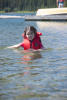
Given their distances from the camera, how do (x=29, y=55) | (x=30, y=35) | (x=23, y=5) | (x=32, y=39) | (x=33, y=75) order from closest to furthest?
(x=33, y=75), (x=29, y=55), (x=30, y=35), (x=32, y=39), (x=23, y=5)

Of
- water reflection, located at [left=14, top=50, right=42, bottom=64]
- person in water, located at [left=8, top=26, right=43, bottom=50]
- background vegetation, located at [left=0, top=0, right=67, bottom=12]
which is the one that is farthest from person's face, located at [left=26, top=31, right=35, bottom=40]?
background vegetation, located at [left=0, top=0, right=67, bottom=12]

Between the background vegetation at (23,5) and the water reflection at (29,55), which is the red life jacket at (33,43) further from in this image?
the background vegetation at (23,5)

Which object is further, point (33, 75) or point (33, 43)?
point (33, 43)

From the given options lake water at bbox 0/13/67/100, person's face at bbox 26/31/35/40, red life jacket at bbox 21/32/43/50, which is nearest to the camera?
lake water at bbox 0/13/67/100

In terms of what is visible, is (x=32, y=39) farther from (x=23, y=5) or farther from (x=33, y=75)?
(x=23, y=5)

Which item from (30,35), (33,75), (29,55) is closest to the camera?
(33,75)

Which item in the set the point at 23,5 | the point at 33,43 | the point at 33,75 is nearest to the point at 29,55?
the point at 33,43

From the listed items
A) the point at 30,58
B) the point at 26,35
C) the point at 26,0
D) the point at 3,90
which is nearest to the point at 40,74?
the point at 3,90

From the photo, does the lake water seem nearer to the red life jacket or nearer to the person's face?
the red life jacket

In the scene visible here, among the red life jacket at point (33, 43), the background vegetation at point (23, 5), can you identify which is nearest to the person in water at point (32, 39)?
the red life jacket at point (33, 43)

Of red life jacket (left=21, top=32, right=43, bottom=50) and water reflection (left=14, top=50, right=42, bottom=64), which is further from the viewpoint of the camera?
red life jacket (left=21, top=32, right=43, bottom=50)

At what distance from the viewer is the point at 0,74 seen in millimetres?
7473

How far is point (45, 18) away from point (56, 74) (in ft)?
82.2

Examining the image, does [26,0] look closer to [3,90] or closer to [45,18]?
[45,18]
